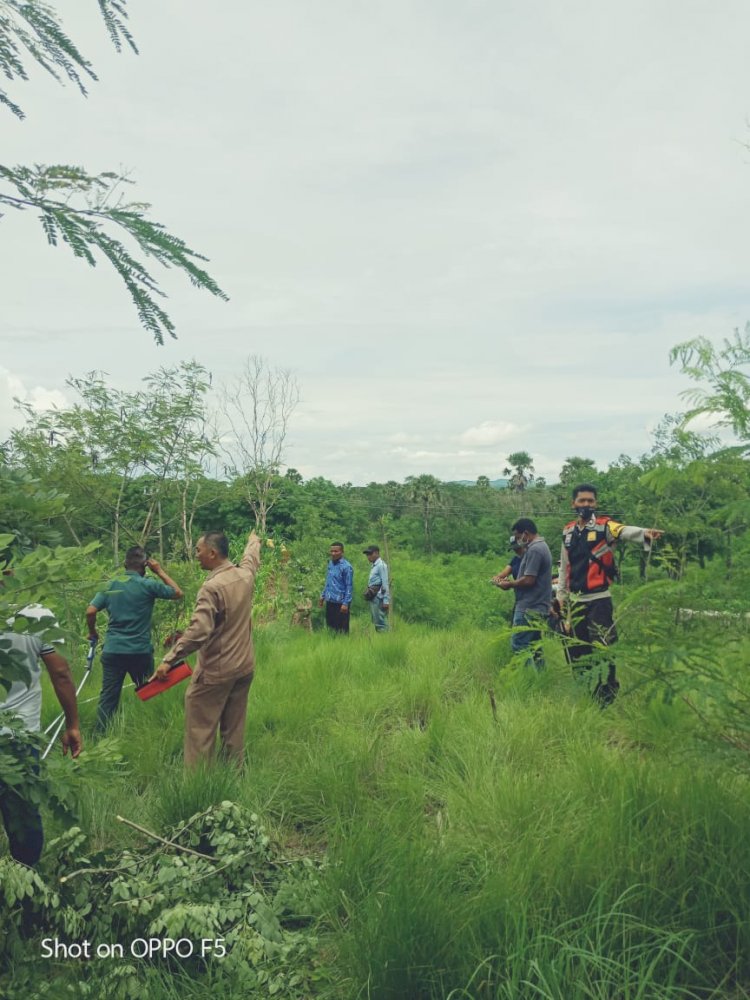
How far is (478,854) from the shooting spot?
106 inches

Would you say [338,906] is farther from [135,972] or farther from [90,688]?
[90,688]

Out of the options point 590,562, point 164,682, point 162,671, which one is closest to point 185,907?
point 162,671

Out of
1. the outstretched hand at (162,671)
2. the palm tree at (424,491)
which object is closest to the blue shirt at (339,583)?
the outstretched hand at (162,671)

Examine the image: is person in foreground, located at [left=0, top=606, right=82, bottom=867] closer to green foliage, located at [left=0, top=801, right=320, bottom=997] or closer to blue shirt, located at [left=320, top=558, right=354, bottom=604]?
green foliage, located at [left=0, top=801, right=320, bottom=997]

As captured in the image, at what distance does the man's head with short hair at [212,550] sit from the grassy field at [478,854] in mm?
1316

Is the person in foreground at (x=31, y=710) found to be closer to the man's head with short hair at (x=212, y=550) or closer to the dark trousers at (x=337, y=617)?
the man's head with short hair at (x=212, y=550)

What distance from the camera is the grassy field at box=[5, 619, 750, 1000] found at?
6.70 feet

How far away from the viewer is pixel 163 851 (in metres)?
2.68

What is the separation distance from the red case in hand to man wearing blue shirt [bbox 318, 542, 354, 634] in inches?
178

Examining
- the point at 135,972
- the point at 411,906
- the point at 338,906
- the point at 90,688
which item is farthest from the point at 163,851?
the point at 90,688

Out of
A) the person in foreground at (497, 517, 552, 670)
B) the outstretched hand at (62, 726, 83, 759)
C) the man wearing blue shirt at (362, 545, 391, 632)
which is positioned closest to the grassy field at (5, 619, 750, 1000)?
the outstretched hand at (62, 726, 83, 759)

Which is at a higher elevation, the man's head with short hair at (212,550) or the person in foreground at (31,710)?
the man's head with short hair at (212,550)

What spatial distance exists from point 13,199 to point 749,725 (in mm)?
2745

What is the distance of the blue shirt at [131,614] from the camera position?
205 inches
